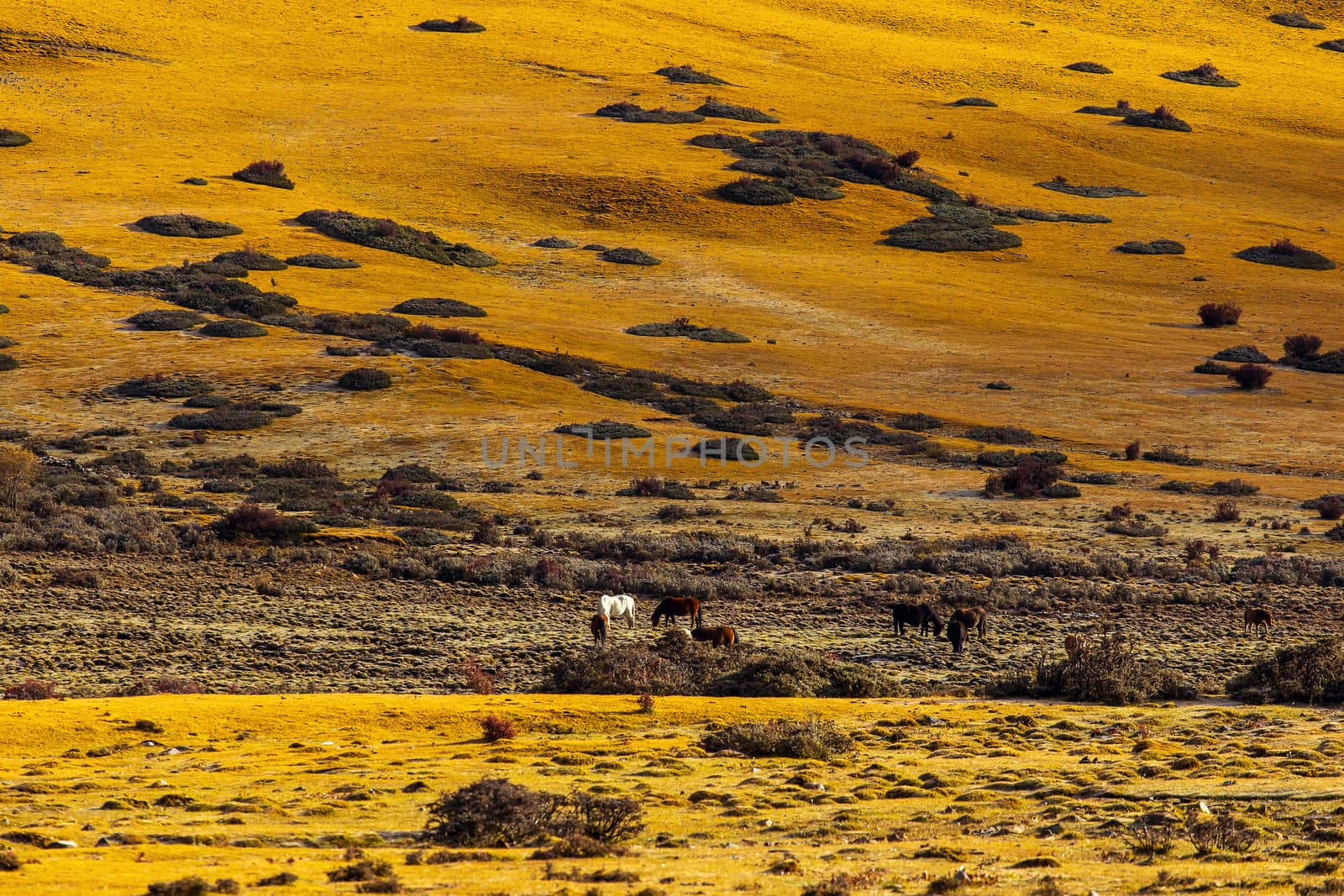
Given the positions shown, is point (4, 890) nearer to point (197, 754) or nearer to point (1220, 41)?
point (197, 754)

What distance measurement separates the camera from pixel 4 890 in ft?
32.1

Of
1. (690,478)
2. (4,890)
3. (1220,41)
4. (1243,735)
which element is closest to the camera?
(4,890)

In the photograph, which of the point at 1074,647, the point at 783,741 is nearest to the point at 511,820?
the point at 783,741

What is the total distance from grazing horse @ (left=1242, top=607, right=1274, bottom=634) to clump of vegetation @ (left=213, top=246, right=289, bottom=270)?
51.0 m

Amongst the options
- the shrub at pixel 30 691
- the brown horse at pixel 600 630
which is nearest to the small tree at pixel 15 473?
the shrub at pixel 30 691

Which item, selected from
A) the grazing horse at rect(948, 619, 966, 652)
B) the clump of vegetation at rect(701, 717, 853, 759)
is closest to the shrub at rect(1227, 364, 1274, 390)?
the grazing horse at rect(948, 619, 966, 652)

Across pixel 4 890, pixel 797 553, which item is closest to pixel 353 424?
pixel 797 553

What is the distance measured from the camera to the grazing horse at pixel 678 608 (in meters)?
26.2

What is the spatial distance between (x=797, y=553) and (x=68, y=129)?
230 feet

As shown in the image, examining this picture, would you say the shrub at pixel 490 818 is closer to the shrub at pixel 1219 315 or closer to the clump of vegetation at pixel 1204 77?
the shrub at pixel 1219 315

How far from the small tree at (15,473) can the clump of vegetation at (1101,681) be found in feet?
80.0

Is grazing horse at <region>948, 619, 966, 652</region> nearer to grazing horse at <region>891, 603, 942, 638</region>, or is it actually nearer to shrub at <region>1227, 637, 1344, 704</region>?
grazing horse at <region>891, 603, 942, 638</region>

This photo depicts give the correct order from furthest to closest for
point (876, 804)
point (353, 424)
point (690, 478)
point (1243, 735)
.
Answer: point (353, 424) < point (690, 478) < point (1243, 735) < point (876, 804)

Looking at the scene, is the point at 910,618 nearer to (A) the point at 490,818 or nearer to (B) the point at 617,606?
(B) the point at 617,606
